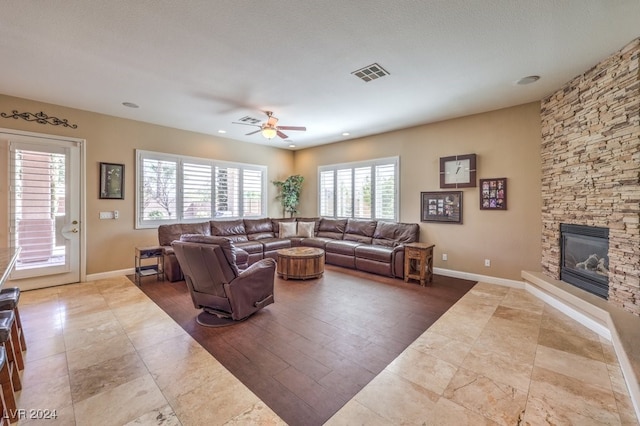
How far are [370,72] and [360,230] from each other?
12.3ft

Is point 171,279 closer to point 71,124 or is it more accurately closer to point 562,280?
point 71,124

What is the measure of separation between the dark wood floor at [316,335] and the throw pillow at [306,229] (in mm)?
2264

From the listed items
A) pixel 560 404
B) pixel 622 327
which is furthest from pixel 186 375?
pixel 622 327

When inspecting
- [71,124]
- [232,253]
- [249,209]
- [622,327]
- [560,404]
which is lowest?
[560,404]

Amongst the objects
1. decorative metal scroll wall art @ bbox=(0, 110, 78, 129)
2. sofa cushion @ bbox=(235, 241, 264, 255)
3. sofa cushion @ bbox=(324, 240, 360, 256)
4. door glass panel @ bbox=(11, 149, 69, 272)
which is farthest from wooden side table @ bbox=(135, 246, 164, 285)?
sofa cushion @ bbox=(324, 240, 360, 256)

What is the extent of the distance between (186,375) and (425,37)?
3.71m

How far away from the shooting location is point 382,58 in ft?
9.89

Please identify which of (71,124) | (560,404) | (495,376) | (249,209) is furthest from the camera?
(249,209)

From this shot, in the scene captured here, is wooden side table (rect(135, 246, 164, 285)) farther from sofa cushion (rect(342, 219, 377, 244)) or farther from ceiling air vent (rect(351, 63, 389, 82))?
ceiling air vent (rect(351, 63, 389, 82))

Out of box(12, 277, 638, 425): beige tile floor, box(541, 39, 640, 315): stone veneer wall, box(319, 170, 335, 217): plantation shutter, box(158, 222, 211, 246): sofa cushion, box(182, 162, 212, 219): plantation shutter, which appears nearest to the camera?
box(12, 277, 638, 425): beige tile floor

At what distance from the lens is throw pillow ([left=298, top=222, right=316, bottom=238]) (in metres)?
6.95

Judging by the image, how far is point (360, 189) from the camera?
22.1 feet

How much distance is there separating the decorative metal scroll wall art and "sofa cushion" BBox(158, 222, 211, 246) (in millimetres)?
2249

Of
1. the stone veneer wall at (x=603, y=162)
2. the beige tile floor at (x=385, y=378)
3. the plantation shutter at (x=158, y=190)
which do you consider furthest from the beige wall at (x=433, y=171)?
the beige tile floor at (x=385, y=378)
